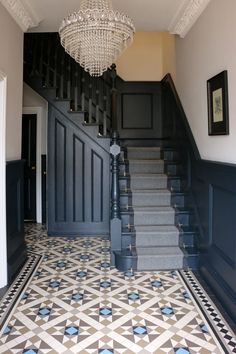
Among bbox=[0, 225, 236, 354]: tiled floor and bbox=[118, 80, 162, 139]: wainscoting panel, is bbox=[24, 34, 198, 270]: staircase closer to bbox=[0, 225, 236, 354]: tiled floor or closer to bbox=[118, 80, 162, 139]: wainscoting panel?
bbox=[0, 225, 236, 354]: tiled floor

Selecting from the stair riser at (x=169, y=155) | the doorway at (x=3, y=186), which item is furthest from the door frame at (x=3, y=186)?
the stair riser at (x=169, y=155)

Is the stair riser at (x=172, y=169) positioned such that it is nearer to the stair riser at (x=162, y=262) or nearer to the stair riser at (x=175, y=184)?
the stair riser at (x=175, y=184)

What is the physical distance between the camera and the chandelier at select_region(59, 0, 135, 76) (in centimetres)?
247

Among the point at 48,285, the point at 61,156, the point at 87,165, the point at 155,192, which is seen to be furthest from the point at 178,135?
the point at 48,285

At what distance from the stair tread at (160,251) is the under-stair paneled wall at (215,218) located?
264 millimetres

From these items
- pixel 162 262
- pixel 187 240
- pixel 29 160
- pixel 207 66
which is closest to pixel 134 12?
pixel 207 66

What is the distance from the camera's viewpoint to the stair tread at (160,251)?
3.69 meters

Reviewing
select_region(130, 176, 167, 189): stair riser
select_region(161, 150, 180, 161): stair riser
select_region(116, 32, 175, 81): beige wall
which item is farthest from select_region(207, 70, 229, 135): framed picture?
select_region(116, 32, 175, 81): beige wall

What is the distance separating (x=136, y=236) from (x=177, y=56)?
268 centimetres

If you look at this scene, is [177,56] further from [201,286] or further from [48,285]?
[48,285]

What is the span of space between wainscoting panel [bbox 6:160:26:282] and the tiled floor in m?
0.24

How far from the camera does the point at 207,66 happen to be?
Answer: 330 centimetres

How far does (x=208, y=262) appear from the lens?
3.30 metres

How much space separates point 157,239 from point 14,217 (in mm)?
1735
